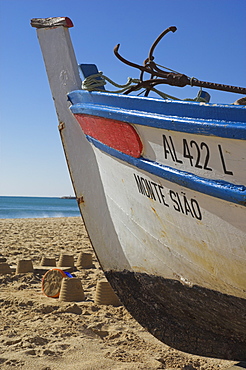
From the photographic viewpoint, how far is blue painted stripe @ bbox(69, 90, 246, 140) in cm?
202

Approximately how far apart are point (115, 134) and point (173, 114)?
0.59 metres

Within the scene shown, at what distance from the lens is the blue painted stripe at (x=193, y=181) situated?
2.11 meters

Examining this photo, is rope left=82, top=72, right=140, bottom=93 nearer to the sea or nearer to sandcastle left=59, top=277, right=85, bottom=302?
sandcastle left=59, top=277, right=85, bottom=302

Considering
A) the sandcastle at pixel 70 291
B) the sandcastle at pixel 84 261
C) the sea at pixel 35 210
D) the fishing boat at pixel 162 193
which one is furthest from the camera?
the sea at pixel 35 210

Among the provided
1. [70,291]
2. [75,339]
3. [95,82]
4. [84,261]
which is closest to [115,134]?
[95,82]

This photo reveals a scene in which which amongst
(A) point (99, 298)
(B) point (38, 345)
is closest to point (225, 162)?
(B) point (38, 345)

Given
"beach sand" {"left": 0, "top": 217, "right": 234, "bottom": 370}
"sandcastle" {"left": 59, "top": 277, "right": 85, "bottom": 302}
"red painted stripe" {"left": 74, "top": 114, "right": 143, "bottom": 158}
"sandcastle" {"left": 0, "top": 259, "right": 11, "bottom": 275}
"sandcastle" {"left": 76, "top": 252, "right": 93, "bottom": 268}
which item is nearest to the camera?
"red painted stripe" {"left": 74, "top": 114, "right": 143, "bottom": 158}

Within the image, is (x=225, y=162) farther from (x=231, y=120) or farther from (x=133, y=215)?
(x=133, y=215)

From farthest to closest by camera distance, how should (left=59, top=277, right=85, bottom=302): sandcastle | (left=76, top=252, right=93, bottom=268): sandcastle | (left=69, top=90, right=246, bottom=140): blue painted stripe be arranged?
1. (left=76, top=252, right=93, bottom=268): sandcastle
2. (left=59, top=277, right=85, bottom=302): sandcastle
3. (left=69, top=90, right=246, bottom=140): blue painted stripe

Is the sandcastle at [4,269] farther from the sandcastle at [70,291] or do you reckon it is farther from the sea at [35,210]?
the sea at [35,210]

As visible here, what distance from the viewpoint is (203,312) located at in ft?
9.46

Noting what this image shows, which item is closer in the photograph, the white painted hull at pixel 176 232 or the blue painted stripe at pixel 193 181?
the blue painted stripe at pixel 193 181

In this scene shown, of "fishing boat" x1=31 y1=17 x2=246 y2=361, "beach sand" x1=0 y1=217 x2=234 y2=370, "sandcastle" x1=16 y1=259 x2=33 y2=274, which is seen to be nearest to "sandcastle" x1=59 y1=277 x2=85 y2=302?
"beach sand" x1=0 y1=217 x2=234 y2=370

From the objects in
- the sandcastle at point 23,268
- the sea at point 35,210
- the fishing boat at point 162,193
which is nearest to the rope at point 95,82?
the fishing boat at point 162,193
